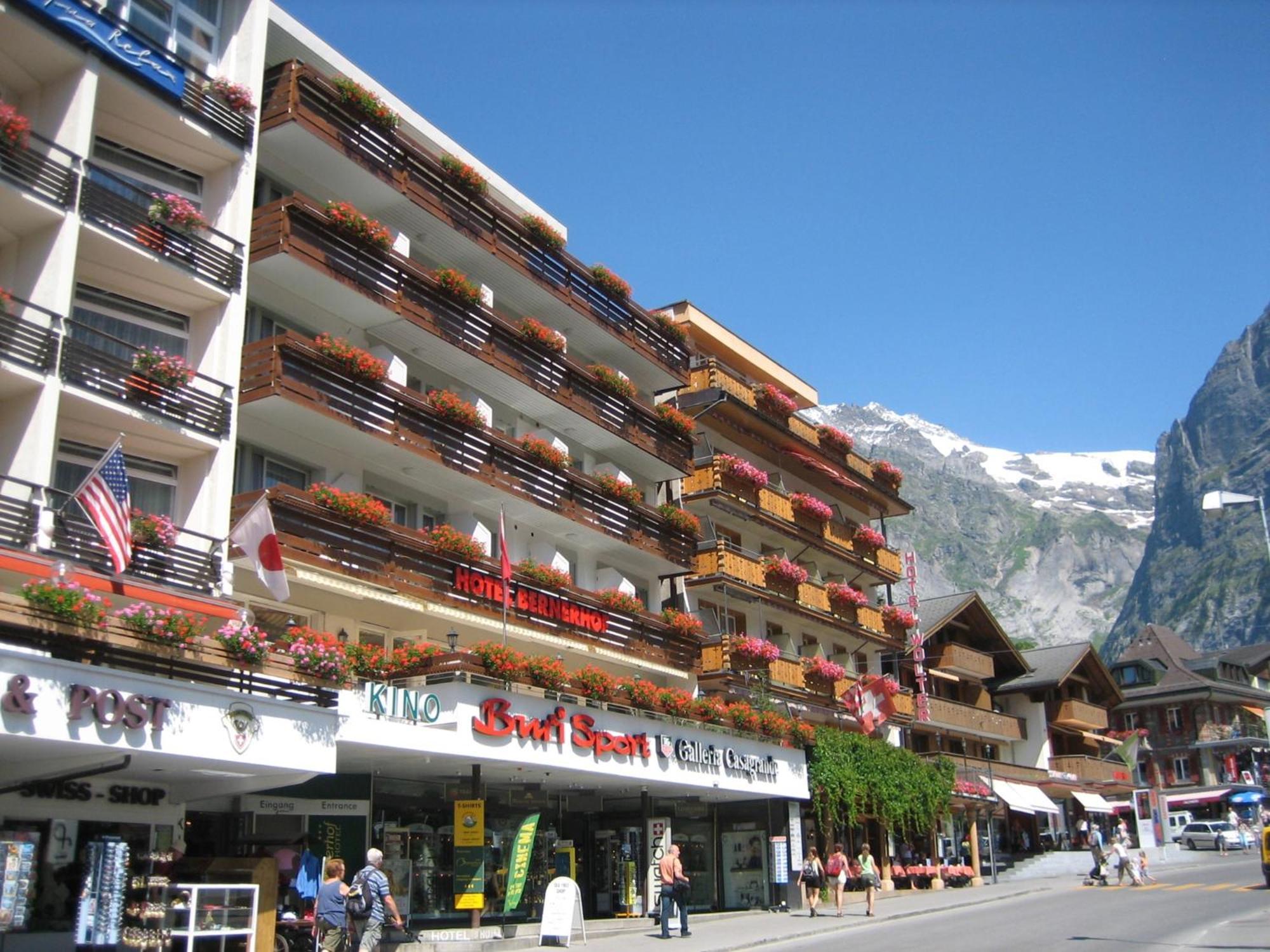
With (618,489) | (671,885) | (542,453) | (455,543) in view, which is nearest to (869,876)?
(671,885)

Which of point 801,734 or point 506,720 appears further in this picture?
point 801,734

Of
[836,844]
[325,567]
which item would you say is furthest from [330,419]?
[836,844]

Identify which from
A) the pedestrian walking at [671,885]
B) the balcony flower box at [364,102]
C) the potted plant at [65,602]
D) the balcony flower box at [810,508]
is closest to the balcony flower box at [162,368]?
the potted plant at [65,602]

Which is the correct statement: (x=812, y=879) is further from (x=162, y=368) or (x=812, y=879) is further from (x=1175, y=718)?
(x=1175, y=718)

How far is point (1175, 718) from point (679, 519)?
204ft

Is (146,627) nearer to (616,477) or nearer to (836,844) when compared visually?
(616,477)

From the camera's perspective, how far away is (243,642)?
18.9 metres

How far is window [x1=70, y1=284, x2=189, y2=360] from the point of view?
21.5 m

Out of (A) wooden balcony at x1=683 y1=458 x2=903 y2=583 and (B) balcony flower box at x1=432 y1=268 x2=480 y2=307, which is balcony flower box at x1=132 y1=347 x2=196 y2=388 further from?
(A) wooden balcony at x1=683 y1=458 x2=903 y2=583

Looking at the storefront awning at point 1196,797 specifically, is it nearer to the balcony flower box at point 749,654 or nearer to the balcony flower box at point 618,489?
the balcony flower box at point 749,654

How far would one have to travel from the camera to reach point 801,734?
119 ft

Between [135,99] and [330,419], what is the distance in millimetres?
6548

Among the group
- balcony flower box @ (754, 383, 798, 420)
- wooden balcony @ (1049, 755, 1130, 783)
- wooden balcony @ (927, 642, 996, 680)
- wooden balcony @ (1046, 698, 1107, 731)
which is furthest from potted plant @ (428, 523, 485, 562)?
wooden balcony @ (1046, 698, 1107, 731)

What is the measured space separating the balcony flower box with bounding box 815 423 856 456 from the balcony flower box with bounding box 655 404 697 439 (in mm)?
9118
